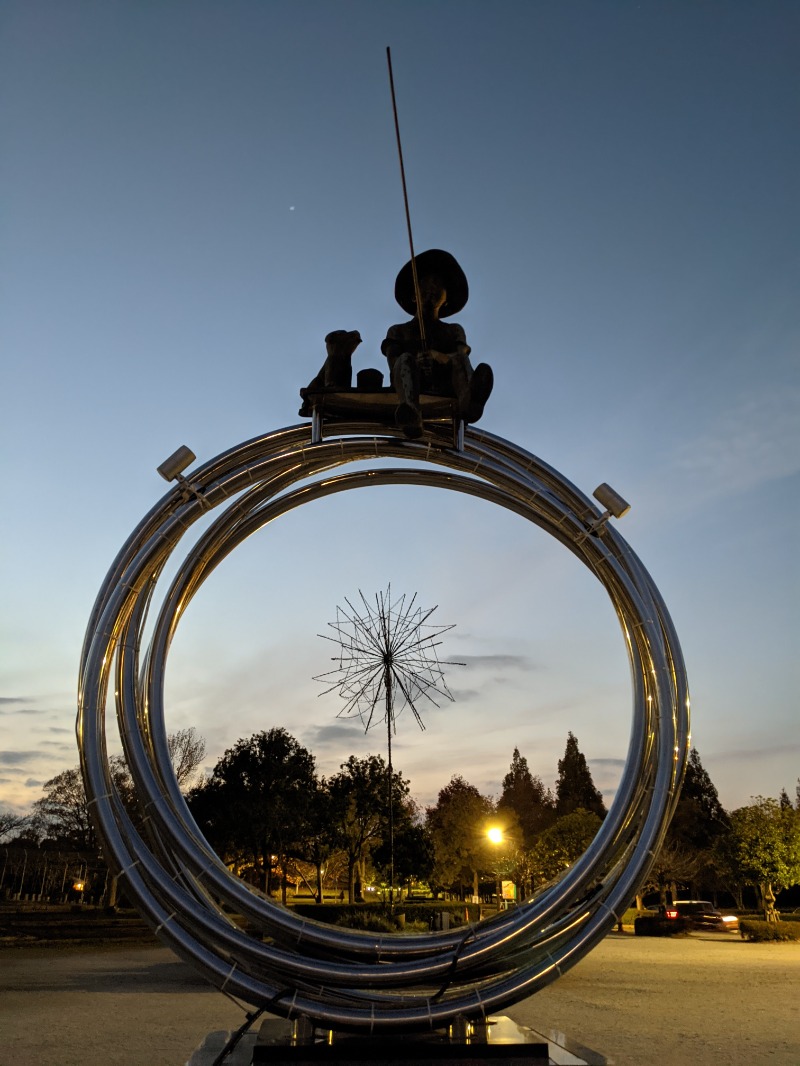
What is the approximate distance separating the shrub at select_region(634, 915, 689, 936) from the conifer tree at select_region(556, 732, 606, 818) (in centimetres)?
3638

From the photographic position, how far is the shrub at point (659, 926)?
1049 inches

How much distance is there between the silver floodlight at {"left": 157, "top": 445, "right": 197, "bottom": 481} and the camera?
621 centimetres

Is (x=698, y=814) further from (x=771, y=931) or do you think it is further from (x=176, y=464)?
(x=176, y=464)

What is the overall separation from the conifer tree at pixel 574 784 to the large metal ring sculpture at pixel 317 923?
61.3 m

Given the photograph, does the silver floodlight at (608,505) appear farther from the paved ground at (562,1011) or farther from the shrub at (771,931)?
the shrub at (771,931)

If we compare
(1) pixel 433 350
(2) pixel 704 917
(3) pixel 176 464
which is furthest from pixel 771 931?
(3) pixel 176 464

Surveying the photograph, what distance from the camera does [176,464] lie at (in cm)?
623

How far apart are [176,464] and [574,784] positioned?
223 feet

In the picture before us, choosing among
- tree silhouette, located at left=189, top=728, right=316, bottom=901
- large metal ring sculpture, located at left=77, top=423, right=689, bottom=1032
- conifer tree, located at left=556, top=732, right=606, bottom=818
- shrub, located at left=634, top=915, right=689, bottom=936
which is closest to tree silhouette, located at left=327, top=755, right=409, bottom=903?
tree silhouette, located at left=189, top=728, right=316, bottom=901

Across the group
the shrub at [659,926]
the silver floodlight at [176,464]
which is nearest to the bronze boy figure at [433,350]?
the silver floodlight at [176,464]

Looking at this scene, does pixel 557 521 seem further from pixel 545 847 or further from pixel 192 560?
pixel 545 847

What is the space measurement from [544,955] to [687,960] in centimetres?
1469

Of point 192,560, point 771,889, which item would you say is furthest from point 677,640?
point 771,889

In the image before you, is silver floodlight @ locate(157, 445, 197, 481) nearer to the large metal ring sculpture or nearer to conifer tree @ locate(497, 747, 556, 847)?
the large metal ring sculpture
